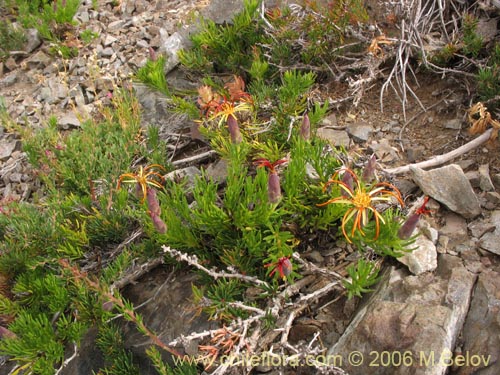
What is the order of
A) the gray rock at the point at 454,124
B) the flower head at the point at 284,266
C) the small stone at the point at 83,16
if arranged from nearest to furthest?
the flower head at the point at 284,266 → the gray rock at the point at 454,124 → the small stone at the point at 83,16

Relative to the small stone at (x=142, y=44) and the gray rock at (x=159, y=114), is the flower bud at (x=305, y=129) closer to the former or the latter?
the gray rock at (x=159, y=114)

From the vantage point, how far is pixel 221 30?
4.44 m

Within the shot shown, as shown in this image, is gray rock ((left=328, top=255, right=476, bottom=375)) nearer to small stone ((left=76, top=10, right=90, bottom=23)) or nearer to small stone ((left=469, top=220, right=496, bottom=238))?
small stone ((left=469, top=220, right=496, bottom=238))

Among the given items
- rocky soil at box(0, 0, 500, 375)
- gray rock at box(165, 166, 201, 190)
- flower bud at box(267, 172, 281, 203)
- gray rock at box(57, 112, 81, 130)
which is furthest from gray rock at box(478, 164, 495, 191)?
gray rock at box(57, 112, 81, 130)

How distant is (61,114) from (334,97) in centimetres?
292

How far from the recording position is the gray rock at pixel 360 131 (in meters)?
3.40

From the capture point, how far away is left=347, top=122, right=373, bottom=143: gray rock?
3402 millimetres

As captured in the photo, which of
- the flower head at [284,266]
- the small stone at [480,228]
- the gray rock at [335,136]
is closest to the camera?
the flower head at [284,266]

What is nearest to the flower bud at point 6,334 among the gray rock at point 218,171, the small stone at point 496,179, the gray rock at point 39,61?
the gray rock at point 218,171

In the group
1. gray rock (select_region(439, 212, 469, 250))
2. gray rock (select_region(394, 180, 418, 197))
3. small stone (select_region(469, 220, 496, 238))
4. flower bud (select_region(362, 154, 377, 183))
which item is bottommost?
gray rock (select_region(439, 212, 469, 250))

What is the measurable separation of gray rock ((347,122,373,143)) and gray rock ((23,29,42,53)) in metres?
4.22

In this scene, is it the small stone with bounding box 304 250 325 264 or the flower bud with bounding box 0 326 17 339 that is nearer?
the flower bud with bounding box 0 326 17 339

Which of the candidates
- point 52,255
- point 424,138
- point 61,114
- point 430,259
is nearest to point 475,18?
point 424,138

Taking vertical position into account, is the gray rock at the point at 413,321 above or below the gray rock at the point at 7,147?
above
